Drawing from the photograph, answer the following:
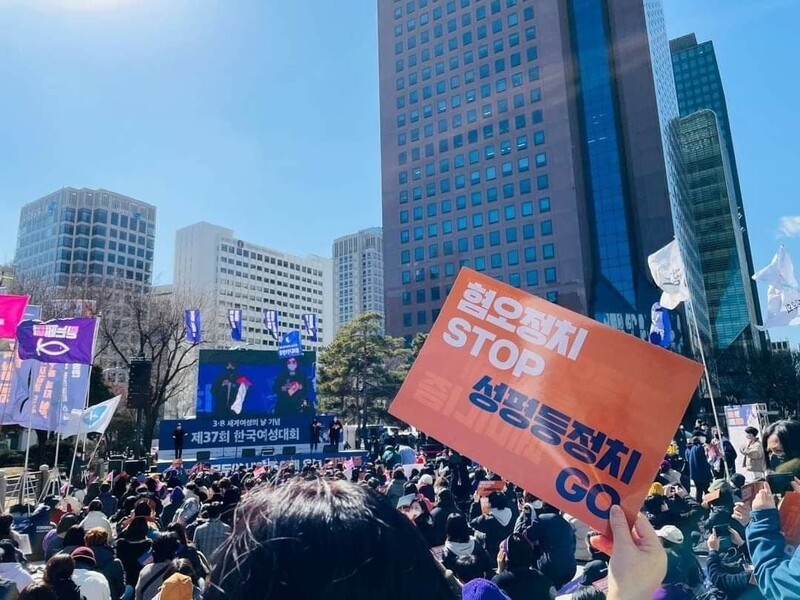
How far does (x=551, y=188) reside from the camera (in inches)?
2579

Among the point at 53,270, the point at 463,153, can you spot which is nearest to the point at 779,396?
the point at 463,153

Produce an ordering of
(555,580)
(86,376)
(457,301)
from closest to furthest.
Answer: (457,301) → (555,580) → (86,376)

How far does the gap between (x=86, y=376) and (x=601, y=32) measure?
72.2 meters

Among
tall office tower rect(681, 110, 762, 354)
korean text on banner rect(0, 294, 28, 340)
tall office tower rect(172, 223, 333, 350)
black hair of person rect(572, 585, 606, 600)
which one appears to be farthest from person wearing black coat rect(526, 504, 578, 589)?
tall office tower rect(172, 223, 333, 350)

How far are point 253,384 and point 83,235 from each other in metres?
92.3

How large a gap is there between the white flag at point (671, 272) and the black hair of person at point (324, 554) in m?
9.79

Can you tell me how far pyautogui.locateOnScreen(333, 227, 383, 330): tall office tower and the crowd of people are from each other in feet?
495

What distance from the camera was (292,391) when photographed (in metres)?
28.9

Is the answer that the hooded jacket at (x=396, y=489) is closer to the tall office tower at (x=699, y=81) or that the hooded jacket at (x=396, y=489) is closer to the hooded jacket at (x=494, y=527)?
the hooded jacket at (x=494, y=527)

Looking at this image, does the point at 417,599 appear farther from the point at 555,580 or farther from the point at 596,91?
the point at 596,91

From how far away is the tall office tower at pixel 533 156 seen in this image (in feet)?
208

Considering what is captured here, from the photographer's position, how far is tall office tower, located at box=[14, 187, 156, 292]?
102312mm

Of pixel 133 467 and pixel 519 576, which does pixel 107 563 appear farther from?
pixel 133 467

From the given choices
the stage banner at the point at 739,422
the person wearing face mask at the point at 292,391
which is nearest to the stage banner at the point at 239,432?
the person wearing face mask at the point at 292,391
